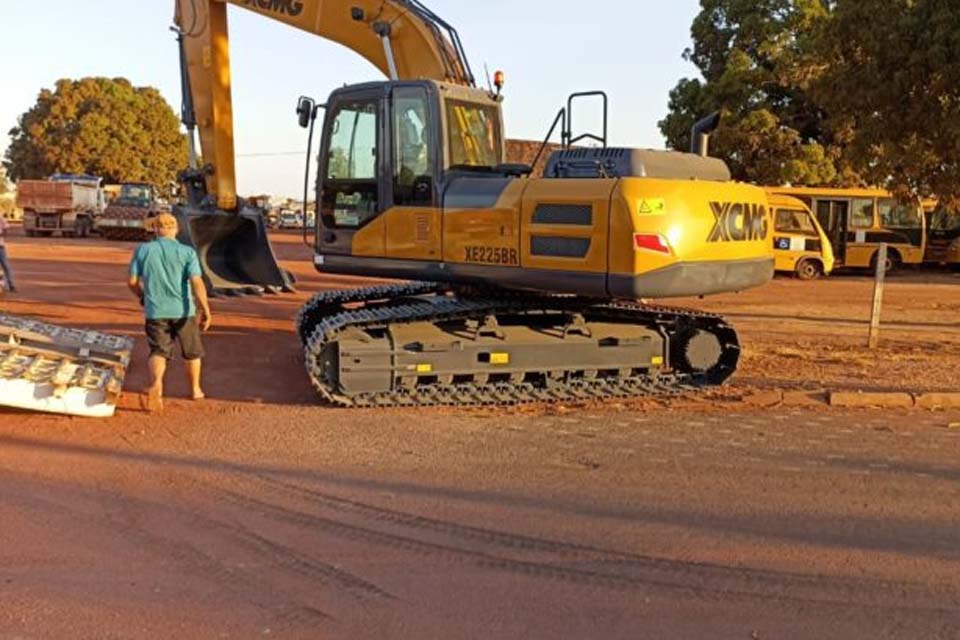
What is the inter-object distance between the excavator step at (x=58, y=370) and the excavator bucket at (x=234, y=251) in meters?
3.79

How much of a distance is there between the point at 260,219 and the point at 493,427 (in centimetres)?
676

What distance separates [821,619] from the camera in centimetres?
387

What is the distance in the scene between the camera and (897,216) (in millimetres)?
27031

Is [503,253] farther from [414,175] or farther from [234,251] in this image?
[234,251]

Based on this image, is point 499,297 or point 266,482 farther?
point 499,297

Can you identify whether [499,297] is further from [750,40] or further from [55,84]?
[55,84]

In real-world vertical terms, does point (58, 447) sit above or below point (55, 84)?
below

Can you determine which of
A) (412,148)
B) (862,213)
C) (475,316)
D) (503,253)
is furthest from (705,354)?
(862,213)

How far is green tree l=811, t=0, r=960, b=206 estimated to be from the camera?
1165 centimetres

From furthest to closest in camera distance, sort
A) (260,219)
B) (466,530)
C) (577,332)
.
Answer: (260,219), (577,332), (466,530)

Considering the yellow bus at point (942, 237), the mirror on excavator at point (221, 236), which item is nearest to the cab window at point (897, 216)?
the yellow bus at point (942, 237)

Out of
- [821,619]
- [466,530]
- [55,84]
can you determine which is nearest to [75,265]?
[466,530]

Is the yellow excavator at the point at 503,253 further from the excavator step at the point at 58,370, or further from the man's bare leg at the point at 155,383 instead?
the excavator step at the point at 58,370

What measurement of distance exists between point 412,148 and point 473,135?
0.64m
